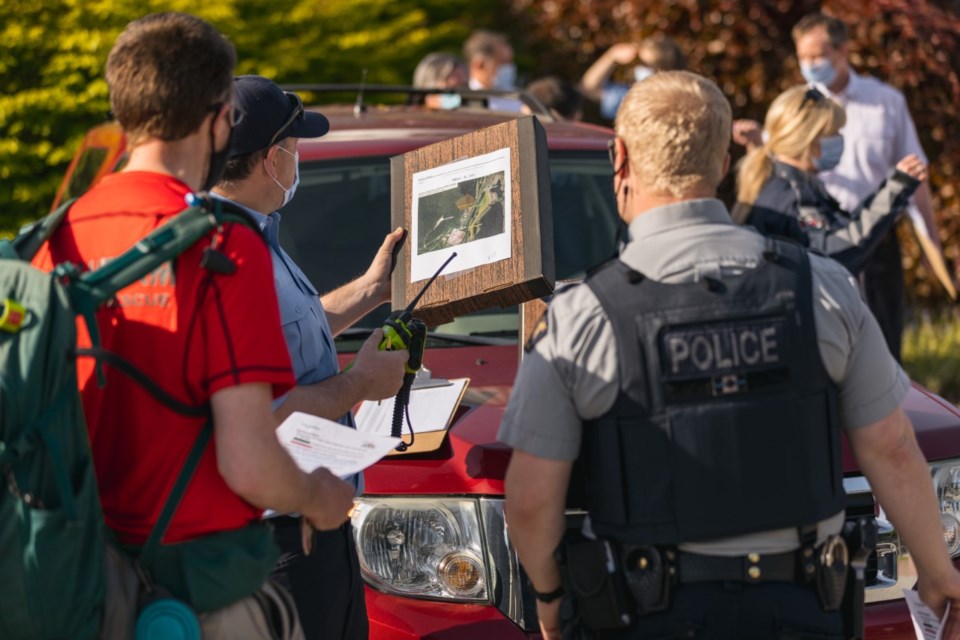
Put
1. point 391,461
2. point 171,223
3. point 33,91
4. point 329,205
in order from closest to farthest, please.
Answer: point 171,223 < point 391,461 < point 329,205 < point 33,91

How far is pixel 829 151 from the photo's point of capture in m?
5.86

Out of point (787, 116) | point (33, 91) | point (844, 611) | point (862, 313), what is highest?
point (33, 91)

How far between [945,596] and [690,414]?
746mm

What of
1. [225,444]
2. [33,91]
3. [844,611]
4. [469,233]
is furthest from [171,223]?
[33,91]

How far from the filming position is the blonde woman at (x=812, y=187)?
562 centimetres

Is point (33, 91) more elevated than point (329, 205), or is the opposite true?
point (33, 91)

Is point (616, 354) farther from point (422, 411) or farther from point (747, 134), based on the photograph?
point (747, 134)

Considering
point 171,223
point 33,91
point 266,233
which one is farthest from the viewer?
point 33,91

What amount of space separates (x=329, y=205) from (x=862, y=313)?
2322mm

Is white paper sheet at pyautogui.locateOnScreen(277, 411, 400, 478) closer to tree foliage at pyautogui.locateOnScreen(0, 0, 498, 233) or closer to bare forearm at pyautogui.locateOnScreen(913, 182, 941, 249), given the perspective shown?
bare forearm at pyautogui.locateOnScreen(913, 182, 941, 249)

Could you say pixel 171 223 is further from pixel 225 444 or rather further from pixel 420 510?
pixel 420 510

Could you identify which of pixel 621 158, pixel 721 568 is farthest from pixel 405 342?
pixel 721 568

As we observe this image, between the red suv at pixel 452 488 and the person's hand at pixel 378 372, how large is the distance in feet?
1.10

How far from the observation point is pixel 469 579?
337cm
